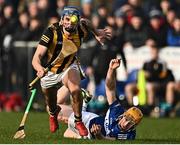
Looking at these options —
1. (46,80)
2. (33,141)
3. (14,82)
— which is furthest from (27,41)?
(33,141)

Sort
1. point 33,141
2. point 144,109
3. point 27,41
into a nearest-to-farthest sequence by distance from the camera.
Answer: point 33,141, point 144,109, point 27,41

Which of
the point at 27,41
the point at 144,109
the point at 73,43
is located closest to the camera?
the point at 73,43

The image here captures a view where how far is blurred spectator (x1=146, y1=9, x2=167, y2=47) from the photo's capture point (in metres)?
21.9

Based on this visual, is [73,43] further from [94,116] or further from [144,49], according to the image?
[144,49]

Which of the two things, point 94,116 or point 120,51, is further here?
point 120,51

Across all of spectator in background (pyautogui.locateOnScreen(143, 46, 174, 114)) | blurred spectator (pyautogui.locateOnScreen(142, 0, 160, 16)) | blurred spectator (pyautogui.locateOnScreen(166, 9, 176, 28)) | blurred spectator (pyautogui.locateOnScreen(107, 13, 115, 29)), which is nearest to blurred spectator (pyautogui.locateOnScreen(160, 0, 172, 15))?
blurred spectator (pyautogui.locateOnScreen(142, 0, 160, 16))

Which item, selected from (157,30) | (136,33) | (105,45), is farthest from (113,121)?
(136,33)

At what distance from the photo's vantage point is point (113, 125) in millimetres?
12828

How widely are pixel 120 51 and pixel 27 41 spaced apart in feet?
8.55

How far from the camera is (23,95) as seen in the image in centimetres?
2255

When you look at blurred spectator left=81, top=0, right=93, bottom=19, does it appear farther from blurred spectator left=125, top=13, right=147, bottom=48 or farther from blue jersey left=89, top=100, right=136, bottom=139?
blue jersey left=89, top=100, right=136, bottom=139

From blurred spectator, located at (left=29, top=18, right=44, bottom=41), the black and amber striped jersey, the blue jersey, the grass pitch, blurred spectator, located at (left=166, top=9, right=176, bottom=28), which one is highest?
blurred spectator, located at (left=166, top=9, right=176, bottom=28)

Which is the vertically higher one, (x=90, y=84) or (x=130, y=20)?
(x=130, y=20)

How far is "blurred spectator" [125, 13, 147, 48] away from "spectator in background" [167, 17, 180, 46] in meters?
0.60
